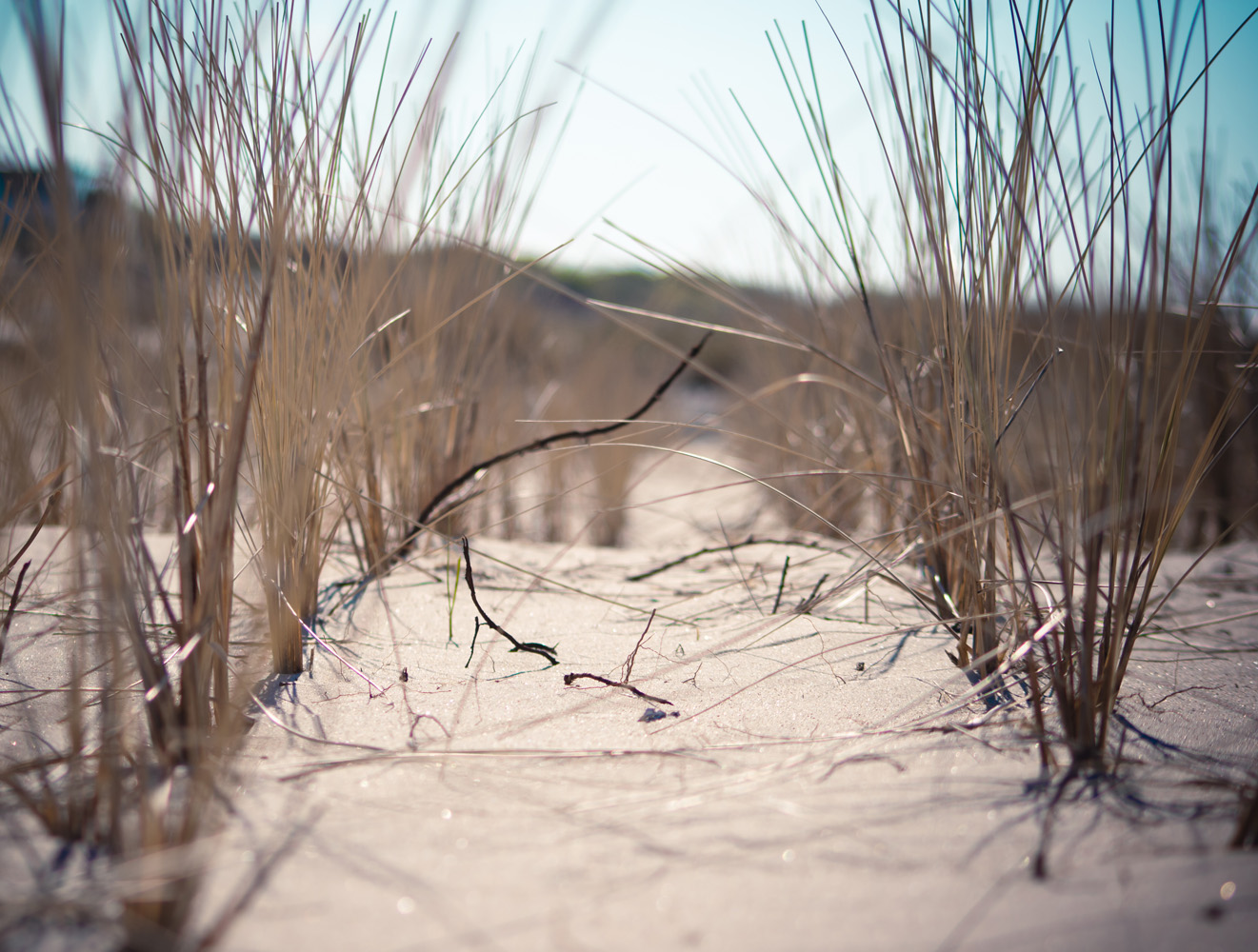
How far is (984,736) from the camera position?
71 cm

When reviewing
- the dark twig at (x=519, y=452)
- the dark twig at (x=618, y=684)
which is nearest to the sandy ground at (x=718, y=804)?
the dark twig at (x=618, y=684)

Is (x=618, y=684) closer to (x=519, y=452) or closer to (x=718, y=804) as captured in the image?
(x=718, y=804)

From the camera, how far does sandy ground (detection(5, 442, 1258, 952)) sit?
474 mm

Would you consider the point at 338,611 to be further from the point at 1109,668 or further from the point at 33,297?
the point at 33,297

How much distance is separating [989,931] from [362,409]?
1212 mm

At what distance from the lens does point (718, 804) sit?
1.95 feet

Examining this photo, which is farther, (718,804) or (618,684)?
(618,684)

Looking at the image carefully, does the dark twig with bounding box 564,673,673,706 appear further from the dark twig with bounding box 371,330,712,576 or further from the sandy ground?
the dark twig with bounding box 371,330,712,576

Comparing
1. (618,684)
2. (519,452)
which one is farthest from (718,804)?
(519,452)

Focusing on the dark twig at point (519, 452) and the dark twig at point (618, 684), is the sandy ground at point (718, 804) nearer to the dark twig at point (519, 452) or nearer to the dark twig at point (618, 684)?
the dark twig at point (618, 684)

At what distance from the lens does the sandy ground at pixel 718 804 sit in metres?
0.47

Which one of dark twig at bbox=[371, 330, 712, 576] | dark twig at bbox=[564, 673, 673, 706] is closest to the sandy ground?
dark twig at bbox=[564, 673, 673, 706]

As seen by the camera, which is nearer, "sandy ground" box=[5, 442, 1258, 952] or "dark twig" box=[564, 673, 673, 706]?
"sandy ground" box=[5, 442, 1258, 952]

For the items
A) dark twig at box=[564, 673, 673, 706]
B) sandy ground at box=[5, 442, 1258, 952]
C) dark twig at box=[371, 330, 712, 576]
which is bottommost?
sandy ground at box=[5, 442, 1258, 952]
